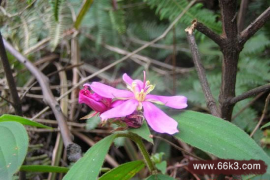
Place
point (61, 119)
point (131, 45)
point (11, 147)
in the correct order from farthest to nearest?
point (131, 45)
point (61, 119)
point (11, 147)

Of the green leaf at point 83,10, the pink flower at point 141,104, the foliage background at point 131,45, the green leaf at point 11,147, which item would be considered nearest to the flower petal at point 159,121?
the pink flower at point 141,104

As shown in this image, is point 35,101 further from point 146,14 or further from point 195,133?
point 195,133

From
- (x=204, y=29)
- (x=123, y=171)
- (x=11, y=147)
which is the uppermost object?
(x=204, y=29)

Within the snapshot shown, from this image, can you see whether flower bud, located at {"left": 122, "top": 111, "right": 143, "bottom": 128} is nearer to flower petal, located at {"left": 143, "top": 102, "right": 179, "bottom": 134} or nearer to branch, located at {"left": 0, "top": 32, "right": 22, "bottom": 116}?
flower petal, located at {"left": 143, "top": 102, "right": 179, "bottom": 134}

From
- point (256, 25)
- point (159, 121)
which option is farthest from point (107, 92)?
point (256, 25)

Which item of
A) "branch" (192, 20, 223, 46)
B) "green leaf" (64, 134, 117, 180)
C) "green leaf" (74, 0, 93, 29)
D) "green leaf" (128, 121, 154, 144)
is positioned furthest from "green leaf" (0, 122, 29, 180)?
"green leaf" (74, 0, 93, 29)

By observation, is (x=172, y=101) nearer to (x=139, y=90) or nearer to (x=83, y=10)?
(x=139, y=90)
